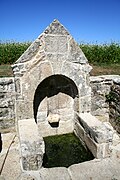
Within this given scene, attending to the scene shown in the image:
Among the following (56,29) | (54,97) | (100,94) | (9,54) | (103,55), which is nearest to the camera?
(56,29)

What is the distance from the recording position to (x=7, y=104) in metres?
4.63

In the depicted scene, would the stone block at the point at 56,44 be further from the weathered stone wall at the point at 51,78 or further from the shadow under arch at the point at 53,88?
the shadow under arch at the point at 53,88

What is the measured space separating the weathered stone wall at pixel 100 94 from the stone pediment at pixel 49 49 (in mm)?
1189

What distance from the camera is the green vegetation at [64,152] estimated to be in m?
3.90

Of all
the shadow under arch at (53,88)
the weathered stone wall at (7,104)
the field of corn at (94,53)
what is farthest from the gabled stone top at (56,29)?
the field of corn at (94,53)

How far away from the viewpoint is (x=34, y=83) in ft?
14.3

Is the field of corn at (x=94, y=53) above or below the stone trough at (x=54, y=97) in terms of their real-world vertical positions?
above

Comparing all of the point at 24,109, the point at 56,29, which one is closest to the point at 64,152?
the point at 24,109

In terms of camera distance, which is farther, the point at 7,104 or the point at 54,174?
the point at 7,104

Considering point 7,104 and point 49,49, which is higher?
point 49,49

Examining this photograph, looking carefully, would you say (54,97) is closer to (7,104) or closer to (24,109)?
(24,109)

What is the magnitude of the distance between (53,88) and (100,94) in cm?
129

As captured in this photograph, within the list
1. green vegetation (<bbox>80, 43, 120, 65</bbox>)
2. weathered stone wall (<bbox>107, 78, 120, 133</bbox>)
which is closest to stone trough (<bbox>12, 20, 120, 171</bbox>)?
weathered stone wall (<bbox>107, 78, 120, 133</bbox>)

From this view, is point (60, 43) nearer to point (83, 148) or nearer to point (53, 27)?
point (53, 27)
